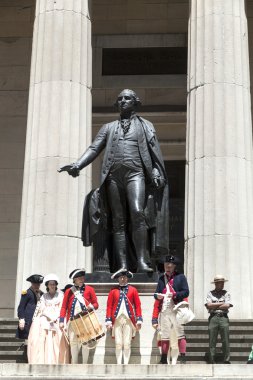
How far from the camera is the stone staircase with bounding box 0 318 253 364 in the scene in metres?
14.9

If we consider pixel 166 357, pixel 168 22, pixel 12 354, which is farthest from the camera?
pixel 168 22

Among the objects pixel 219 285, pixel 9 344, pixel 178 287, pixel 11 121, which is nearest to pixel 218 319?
pixel 219 285

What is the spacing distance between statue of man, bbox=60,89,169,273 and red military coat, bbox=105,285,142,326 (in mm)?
1030

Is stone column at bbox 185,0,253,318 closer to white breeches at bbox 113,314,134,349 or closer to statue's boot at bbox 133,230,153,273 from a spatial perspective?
statue's boot at bbox 133,230,153,273

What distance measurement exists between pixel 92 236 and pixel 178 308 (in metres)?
2.11

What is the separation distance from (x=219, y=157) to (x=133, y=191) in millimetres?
6758

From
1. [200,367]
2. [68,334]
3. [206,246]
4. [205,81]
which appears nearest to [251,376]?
[200,367]

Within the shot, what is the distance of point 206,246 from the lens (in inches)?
768

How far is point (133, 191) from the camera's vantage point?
45.0 feet

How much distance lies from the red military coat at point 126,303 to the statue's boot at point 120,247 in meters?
1.10

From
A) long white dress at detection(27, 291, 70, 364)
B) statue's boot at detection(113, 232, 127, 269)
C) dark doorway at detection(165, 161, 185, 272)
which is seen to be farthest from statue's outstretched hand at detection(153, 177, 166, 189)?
dark doorway at detection(165, 161, 185, 272)

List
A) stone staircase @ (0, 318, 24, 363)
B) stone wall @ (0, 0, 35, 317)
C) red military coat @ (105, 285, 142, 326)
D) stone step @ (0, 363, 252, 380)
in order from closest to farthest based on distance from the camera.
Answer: stone step @ (0, 363, 252, 380), red military coat @ (105, 285, 142, 326), stone staircase @ (0, 318, 24, 363), stone wall @ (0, 0, 35, 317)

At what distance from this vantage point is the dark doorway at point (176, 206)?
2686cm

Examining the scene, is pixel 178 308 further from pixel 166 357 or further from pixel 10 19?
pixel 10 19
